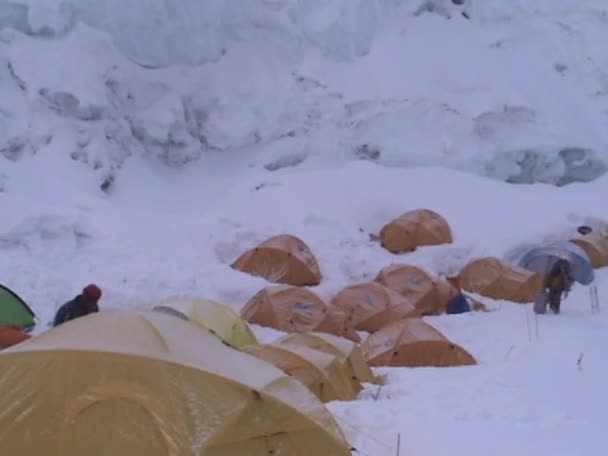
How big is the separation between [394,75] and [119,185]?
10265 mm

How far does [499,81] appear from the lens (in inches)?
1014

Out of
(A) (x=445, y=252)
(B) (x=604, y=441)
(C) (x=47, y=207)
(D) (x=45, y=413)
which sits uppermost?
(D) (x=45, y=413)

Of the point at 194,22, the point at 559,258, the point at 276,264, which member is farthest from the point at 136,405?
the point at 194,22

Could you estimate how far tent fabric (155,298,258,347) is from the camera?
10995mm

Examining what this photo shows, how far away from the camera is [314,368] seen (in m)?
8.54

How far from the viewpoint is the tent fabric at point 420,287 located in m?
15.9

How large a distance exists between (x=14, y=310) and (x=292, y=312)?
461 centimetres

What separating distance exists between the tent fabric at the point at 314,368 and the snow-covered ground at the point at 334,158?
1.13 ft

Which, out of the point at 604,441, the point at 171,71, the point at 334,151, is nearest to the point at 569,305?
the point at 334,151

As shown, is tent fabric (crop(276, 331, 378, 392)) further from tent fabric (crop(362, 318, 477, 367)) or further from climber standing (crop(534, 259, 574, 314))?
climber standing (crop(534, 259, 574, 314))

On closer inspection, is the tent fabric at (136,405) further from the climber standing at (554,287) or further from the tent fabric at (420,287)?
the tent fabric at (420,287)

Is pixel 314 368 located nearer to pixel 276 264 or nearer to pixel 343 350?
pixel 343 350

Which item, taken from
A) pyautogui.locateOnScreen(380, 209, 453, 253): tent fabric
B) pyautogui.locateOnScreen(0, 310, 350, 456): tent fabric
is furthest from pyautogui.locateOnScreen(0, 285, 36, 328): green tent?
pyautogui.locateOnScreen(380, 209, 453, 253): tent fabric

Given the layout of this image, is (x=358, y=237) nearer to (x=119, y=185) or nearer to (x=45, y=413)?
(x=119, y=185)
